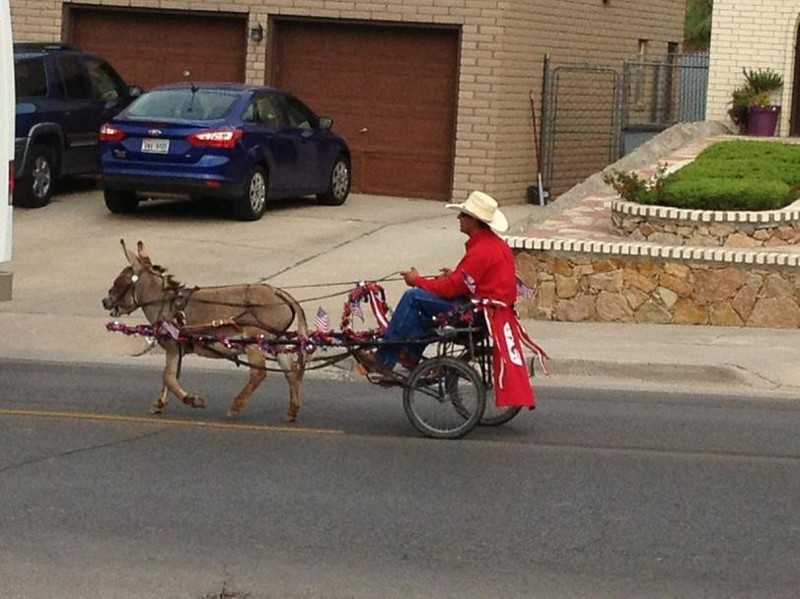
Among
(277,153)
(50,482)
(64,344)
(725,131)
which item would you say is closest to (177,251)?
(277,153)

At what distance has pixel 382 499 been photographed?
9.30 m

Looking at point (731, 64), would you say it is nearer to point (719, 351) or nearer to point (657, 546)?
point (719, 351)

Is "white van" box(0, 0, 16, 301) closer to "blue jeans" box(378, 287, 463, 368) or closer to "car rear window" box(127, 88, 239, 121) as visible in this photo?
"blue jeans" box(378, 287, 463, 368)

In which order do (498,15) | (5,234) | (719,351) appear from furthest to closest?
(498,15), (719,351), (5,234)

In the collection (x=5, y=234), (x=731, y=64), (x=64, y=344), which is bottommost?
(x=64, y=344)

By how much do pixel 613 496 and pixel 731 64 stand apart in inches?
673

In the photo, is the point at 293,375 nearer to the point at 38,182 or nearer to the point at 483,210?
the point at 483,210

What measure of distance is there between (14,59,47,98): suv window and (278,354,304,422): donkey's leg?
12.3 metres

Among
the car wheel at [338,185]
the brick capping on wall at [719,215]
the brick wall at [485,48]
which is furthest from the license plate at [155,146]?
the brick capping on wall at [719,215]

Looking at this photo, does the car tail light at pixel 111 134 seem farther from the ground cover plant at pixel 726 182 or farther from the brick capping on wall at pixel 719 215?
the brick capping on wall at pixel 719 215

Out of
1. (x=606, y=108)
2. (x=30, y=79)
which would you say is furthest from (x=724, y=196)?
(x=606, y=108)

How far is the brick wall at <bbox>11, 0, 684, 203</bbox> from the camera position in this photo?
82.2ft

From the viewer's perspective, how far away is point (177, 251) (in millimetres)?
20109

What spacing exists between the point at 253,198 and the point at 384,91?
4.64 meters
